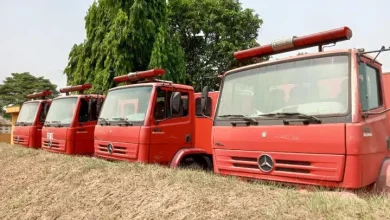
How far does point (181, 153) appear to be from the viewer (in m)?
6.99

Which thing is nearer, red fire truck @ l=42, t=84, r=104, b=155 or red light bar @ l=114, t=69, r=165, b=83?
A: red light bar @ l=114, t=69, r=165, b=83

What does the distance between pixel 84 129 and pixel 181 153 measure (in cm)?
357

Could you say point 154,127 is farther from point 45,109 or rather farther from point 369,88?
point 45,109

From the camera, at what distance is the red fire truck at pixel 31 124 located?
1126 centimetres

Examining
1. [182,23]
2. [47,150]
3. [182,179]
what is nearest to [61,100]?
[47,150]

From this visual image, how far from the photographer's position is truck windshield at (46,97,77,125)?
930 centimetres

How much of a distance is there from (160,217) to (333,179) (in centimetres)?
193

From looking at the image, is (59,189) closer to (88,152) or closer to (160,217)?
(160,217)

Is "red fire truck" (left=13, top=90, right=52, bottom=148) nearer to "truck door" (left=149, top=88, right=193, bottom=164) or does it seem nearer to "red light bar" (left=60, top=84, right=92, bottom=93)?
"red light bar" (left=60, top=84, right=92, bottom=93)

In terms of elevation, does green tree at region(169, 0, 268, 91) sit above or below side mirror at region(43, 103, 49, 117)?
above

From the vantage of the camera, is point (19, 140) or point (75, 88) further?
point (19, 140)

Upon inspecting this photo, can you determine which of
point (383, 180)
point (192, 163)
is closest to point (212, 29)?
point (192, 163)

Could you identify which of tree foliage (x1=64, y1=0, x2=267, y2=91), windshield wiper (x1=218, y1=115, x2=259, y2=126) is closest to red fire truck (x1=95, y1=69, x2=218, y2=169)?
windshield wiper (x1=218, y1=115, x2=259, y2=126)

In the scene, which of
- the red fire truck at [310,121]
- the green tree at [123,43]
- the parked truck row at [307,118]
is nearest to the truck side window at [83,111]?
the parked truck row at [307,118]
